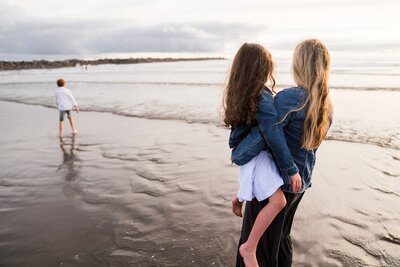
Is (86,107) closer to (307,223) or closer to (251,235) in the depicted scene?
(307,223)

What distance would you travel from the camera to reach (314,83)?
94.0 inches

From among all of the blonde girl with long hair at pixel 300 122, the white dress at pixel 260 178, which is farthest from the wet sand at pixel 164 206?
the white dress at pixel 260 178

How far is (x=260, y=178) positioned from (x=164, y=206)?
2.77 metres

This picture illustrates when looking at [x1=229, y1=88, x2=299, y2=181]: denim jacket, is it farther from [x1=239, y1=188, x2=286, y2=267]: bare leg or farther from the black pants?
the black pants

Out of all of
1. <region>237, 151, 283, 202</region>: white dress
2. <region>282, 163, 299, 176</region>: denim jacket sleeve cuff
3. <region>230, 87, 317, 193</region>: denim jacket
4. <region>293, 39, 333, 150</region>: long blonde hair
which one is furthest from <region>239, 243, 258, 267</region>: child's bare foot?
<region>293, 39, 333, 150</region>: long blonde hair

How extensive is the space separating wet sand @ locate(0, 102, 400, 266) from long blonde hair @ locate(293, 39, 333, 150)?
1.77m

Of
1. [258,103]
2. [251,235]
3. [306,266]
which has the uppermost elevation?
[258,103]

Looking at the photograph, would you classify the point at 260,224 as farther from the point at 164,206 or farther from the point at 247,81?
the point at 164,206

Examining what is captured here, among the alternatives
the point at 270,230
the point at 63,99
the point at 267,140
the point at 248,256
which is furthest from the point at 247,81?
the point at 63,99

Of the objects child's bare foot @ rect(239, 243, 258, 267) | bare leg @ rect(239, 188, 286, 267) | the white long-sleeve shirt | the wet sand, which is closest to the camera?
bare leg @ rect(239, 188, 286, 267)

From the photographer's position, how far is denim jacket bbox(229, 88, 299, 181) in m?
2.30

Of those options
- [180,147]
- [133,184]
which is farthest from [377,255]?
[180,147]

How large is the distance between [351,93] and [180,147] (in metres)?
12.6

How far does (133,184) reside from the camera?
18.9 ft
